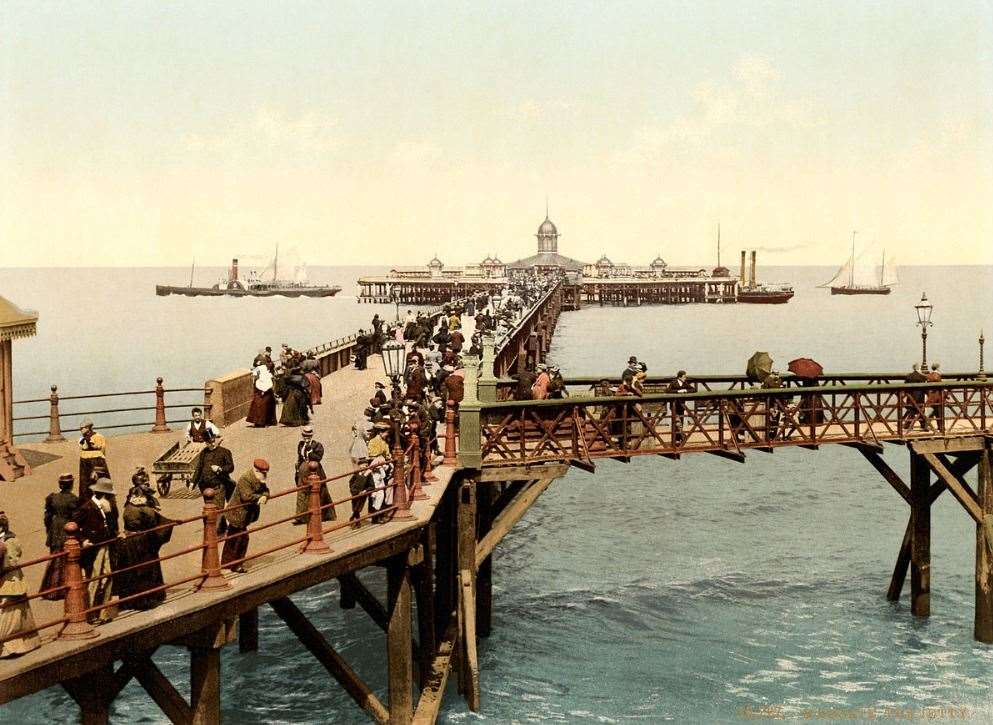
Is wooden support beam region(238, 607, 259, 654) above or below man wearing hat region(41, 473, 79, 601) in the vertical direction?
below

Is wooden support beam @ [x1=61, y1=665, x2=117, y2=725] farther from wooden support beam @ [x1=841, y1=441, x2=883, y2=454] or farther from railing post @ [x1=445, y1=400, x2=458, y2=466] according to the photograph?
wooden support beam @ [x1=841, y1=441, x2=883, y2=454]

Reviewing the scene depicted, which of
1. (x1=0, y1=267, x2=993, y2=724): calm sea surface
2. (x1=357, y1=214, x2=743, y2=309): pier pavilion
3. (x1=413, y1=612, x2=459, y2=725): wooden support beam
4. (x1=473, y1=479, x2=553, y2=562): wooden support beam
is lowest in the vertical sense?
(x1=0, y1=267, x2=993, y2=724): calm sea surface

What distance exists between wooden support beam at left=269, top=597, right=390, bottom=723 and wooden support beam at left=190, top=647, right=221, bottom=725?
2527 mm

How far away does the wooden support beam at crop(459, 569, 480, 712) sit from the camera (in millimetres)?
17516

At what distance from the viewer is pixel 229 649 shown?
69.6 feet

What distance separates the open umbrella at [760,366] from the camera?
21.7 meters

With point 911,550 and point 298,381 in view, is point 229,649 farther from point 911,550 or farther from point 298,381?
point 911,550

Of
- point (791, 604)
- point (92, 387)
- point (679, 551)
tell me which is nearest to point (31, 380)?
point (92, 387)

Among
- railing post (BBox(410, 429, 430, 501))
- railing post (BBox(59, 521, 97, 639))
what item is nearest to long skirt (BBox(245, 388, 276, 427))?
railing post (BBox(410, 429, 430, 501))

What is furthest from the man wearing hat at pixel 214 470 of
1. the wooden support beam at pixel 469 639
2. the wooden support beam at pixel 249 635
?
the wooden support beam at pixel 249 635

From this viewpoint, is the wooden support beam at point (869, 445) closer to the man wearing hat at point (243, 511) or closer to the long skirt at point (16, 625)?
the man wearing hat at point (243, 511)

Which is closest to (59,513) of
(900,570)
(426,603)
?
(426,603)

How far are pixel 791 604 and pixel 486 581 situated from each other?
6.99 m

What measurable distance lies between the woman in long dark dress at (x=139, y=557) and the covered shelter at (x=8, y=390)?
727cm
